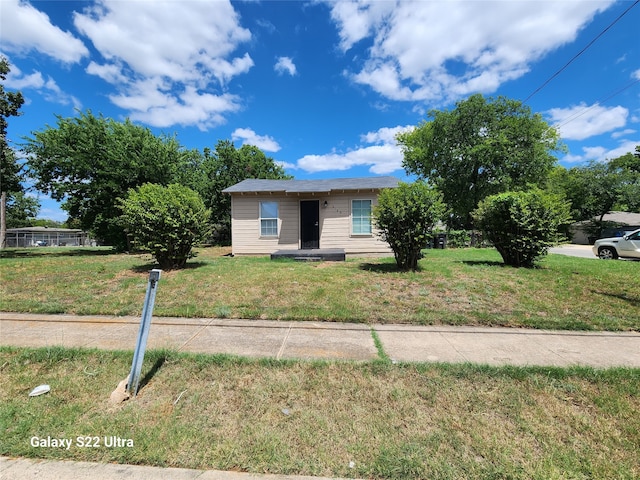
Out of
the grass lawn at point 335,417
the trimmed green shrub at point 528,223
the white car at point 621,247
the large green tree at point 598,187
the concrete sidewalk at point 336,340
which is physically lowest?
the grass lawn at point 335,417

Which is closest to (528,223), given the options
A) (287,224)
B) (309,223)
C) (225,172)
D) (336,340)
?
(336,340)

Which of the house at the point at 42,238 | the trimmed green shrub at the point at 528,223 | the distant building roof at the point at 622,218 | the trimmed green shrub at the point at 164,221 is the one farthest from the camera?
the distant building roof at the point at 622,218

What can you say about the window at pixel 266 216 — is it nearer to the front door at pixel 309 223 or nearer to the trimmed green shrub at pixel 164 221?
the front door at pixel 309 223

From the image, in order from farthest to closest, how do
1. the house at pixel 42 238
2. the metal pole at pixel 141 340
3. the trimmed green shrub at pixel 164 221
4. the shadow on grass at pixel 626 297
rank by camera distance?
the house at pixel 42 238
the trimmed green shrub at pixel 164 221
the shadow on grass at pixel 626 297
the metal pole at pixel 141 340

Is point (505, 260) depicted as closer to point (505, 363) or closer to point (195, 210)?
point (505, 363)

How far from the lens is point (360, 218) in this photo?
39.8 ft

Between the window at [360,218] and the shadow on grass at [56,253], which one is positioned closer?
the window at [360,218]

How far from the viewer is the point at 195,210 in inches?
300

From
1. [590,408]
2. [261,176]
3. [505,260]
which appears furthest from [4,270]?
[261,176]

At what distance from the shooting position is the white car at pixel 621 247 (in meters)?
11.2

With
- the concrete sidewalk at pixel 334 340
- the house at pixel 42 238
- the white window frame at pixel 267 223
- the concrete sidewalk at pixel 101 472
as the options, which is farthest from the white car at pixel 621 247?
the house at pixel 42 238

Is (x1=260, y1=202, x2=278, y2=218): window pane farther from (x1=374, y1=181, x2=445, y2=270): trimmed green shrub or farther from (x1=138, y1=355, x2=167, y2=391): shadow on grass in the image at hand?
(x1=138, y1=355, x2=167, y2=391): shadow on grass

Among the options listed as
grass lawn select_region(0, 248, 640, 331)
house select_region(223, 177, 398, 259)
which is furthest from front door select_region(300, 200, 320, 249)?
grass lawn select_region(0, 248, 640, 331)

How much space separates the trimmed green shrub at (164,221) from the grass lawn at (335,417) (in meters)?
4.34
